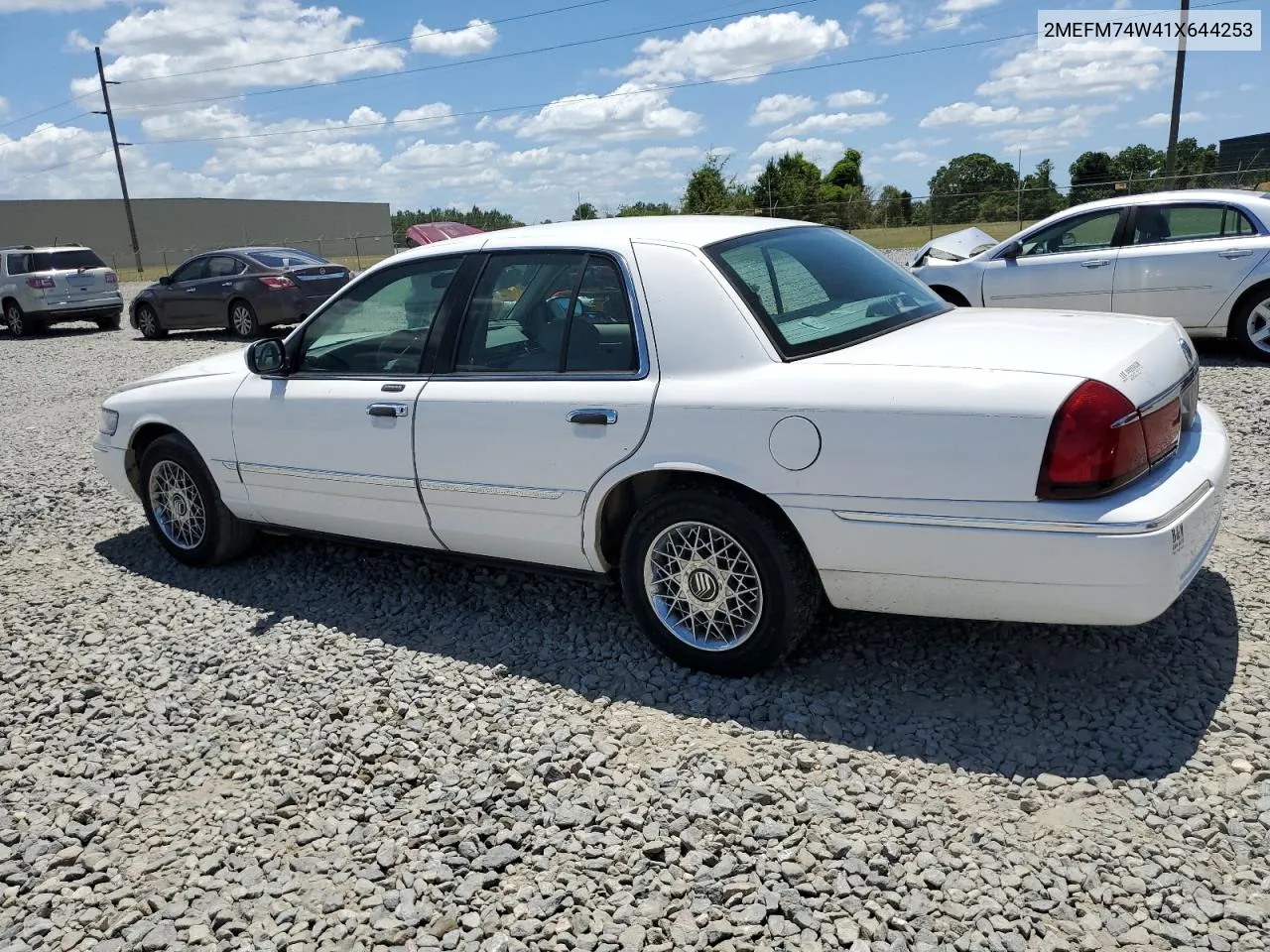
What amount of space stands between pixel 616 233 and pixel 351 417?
1.43m

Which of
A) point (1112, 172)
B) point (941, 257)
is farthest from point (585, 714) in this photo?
point (1112, 172)

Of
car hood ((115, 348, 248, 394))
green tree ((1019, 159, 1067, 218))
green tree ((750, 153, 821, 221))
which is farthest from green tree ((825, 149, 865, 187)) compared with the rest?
car hood ((115, 348, 248, 394))

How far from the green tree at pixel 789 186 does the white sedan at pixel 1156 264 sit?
23891mm

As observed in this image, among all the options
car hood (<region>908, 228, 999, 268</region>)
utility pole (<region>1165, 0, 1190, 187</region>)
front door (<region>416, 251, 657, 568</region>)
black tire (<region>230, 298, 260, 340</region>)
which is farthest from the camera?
utility pole (<region>1165, 0, 1190, 187</region>)

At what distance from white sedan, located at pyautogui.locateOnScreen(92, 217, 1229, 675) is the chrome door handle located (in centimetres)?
1

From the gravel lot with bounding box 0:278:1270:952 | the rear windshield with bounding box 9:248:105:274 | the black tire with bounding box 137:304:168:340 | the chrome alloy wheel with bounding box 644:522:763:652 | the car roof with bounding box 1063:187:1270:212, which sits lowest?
the gravel lot with bounding box 0:278:1270:952

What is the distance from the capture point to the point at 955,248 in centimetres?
1129

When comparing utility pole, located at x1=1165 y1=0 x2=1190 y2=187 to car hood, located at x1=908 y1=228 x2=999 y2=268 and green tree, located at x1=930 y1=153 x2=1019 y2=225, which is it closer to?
green tree, located at x1=930 y1=153 x2=1019 y2=225

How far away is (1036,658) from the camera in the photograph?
3.80 m

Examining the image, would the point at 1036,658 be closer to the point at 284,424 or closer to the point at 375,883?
the point at 375,883

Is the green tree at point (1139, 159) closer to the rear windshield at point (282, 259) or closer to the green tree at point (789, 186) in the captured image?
the green tree at point (789, 186)

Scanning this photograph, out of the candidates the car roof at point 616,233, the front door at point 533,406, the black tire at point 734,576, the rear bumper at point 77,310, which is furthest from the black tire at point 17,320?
the black tire at point 734,576

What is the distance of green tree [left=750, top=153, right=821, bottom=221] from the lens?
36625 mm

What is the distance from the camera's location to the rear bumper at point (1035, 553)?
3035 millimetres
